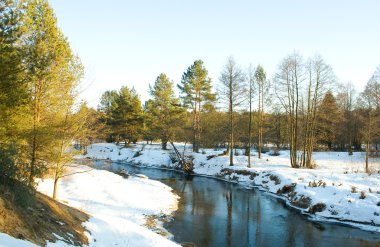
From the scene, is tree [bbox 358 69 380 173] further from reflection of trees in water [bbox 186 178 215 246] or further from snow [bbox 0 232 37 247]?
snow [bbox 0 232 37 247]

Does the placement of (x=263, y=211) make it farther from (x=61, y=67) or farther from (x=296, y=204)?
(x=61, y=67)

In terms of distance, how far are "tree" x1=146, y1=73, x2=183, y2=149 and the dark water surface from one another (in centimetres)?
2373

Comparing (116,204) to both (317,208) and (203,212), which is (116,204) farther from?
(317,208)

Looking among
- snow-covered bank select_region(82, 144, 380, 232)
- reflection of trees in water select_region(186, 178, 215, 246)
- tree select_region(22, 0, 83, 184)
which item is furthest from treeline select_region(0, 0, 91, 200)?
reflection of trees in water select_region(186, 178, 215, 246)

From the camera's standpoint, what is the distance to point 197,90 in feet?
149

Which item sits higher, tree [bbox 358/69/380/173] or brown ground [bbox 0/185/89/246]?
tree [bbox 358/69/380/173]

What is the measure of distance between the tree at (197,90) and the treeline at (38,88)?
30.1m

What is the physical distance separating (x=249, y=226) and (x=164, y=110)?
35556 mm

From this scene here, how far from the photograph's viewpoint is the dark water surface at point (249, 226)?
13336mm

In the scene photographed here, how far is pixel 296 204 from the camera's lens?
1967 cm

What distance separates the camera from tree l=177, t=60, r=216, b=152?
45125 mm

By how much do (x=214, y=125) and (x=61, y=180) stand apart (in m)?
34.3

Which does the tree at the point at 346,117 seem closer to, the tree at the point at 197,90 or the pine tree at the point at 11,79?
the tree at the point at 197,90

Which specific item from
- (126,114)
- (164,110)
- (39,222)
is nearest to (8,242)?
(39,222)
